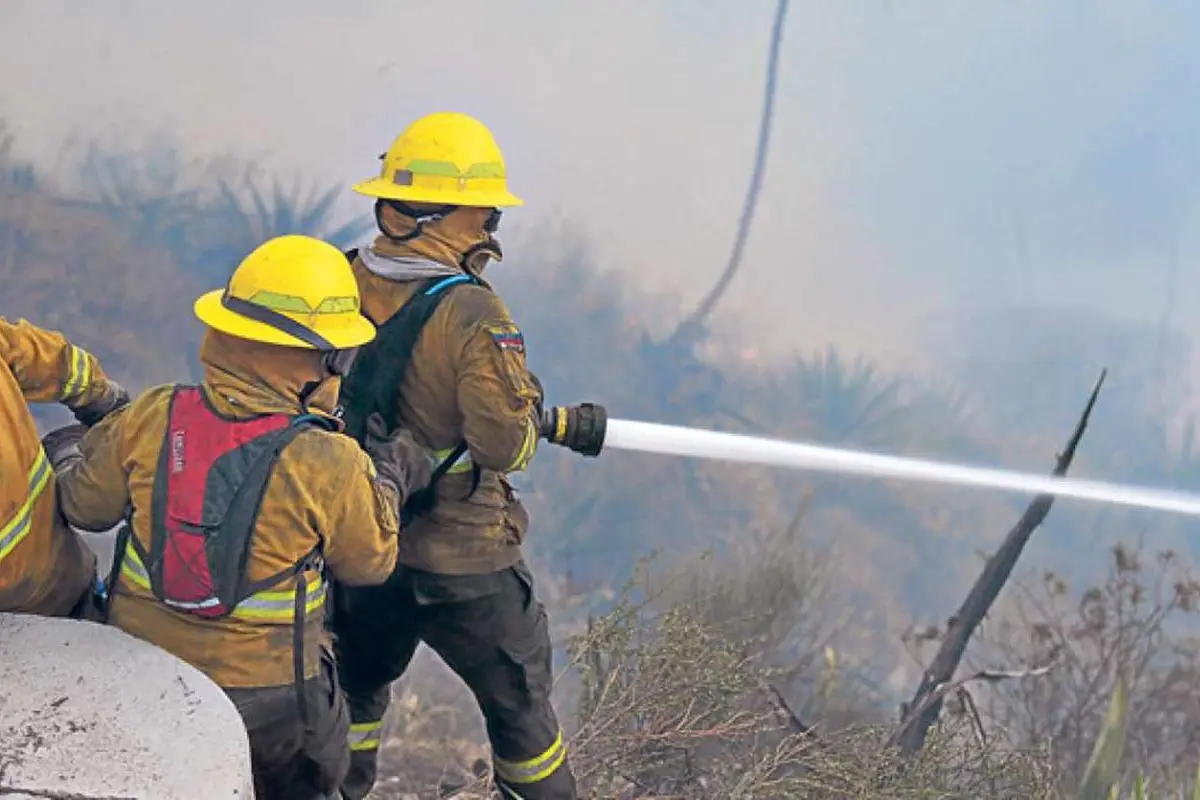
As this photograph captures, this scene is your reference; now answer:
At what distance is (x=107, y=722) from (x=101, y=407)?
0.76 m

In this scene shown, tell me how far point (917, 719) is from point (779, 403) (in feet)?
4.15

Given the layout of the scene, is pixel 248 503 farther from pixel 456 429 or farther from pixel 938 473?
pixel 938 473

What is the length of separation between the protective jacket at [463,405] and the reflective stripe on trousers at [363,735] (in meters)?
0.53

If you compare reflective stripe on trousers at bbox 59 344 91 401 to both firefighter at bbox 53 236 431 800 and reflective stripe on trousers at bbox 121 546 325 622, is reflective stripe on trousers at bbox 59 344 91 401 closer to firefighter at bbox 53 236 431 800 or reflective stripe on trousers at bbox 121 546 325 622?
firefighter at bbox 53 236 431 800

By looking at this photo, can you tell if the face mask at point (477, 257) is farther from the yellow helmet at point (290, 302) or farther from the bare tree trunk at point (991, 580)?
the bare tree trunk at point (991, 580)

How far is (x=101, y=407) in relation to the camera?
102 inches

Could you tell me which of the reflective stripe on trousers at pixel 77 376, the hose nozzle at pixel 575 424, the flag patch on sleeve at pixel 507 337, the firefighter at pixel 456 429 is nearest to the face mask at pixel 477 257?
the firefighter at pixel 456 429

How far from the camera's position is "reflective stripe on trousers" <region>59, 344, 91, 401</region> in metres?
2.49

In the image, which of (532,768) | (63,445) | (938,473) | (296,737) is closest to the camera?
(296,737)

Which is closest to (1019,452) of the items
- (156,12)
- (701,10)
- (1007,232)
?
(1007,232)

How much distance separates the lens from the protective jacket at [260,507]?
2256 millimetres

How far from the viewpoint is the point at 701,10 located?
15.3 feet

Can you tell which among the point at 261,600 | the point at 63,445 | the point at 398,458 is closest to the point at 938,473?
the point at 398,458

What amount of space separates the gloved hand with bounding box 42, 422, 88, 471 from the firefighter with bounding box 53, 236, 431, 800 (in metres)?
0.04
